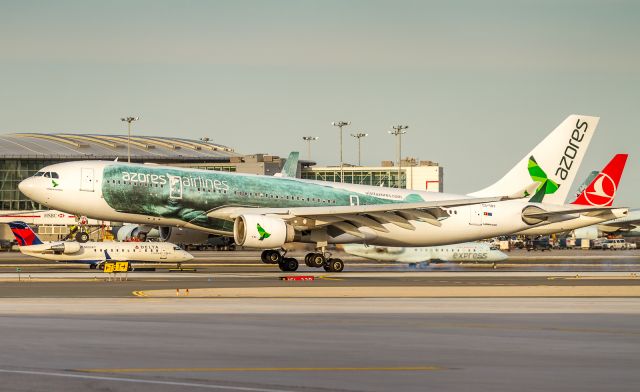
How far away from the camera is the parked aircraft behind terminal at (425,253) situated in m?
73.8

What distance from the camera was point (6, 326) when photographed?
25000 mm

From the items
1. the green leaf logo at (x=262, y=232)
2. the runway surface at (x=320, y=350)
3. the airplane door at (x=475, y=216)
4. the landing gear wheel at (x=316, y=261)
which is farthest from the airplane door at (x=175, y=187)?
the runway surface at (x=320, y=350)

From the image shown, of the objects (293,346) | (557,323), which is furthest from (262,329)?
(557,323)

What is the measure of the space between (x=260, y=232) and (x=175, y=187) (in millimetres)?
5450

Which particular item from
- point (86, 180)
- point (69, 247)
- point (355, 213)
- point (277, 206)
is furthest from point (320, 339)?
point (69, 247)

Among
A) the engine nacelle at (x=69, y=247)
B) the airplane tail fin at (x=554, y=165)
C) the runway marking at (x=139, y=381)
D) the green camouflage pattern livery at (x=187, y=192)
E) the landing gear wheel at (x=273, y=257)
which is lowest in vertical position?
the runway marking at (x=139, y=381)

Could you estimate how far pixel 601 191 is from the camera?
66.5 m

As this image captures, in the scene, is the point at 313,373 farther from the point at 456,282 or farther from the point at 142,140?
the point at 142,140

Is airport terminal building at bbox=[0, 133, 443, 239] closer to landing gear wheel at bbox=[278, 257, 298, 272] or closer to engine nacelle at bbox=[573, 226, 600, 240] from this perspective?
engine nacelle at bbox=[573, 226, 600, 240]

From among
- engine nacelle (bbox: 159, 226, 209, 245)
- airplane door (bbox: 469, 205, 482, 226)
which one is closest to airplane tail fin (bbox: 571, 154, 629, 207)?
airplane door (bbox: 469, 205, 482, 226)

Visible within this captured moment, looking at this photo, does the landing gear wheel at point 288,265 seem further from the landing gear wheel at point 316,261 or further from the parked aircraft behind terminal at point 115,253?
the parked aircraft behind terminal at point 115,253

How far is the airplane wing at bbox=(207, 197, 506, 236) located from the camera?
191 ft

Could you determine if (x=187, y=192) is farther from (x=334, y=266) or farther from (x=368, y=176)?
(x=368, y=176)

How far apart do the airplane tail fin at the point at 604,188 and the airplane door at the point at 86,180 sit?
30.4 m
